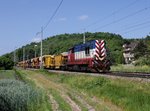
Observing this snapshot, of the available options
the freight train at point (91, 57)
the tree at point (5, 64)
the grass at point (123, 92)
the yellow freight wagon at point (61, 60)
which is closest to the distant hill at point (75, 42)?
the yellow freight wagon at point (61, 60)

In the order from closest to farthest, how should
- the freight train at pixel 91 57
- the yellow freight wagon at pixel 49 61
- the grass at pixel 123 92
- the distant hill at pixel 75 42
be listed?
1. the grass at pixel 123 92
2. the freight train at pixel 91 57
3. the yellow freight wagon at pixel 49 61
4. the distant hill at pixel 75 42

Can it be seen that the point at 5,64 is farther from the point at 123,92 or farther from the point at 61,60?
the point at 123,92

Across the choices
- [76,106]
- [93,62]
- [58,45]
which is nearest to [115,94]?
[76,106]

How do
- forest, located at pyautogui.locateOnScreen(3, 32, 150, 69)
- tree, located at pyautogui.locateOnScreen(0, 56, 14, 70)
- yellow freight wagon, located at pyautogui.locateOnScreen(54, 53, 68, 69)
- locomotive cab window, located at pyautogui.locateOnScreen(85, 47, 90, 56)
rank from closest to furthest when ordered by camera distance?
locomotive cab window, located at pyautogui.locateOnScreen(85, 47, 90, 56)
yellow freight wagon, located at pyautogui.locateOnScreen(54, 53, 68, 69)
tree, located at pyautogui.locateOnScreen(0, 56, 14, 70)
forest, located at pyautogui.locateOnScreen(3, 32, 150, 69)

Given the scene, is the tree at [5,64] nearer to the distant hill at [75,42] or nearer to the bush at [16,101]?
the distant hill at [75,42]

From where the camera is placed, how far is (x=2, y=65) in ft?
212

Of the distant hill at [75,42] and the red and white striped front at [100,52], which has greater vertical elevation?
the distant hill at [75,42]

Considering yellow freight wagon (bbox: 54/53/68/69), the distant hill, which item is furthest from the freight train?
the distant hill

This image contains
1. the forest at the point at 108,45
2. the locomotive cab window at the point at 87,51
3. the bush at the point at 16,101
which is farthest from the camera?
the forest at the point at 108,45

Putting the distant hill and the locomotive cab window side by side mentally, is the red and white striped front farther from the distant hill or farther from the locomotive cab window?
the distant hill

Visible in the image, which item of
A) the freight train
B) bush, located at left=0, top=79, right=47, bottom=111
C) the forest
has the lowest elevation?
bush, located at left=0, top=79, right=47, bottom=111

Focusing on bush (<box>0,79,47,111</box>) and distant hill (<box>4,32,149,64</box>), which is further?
distant hill (<box>4,32,149,64</box>)

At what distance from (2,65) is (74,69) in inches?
776

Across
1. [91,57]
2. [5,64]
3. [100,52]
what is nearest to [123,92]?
[100,52]
